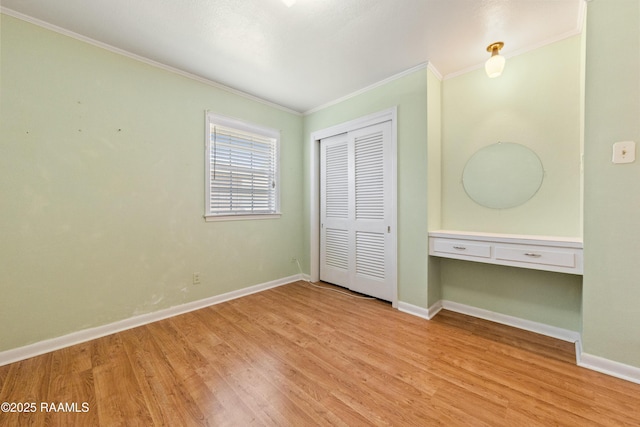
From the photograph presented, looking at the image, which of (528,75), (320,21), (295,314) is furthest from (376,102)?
(295,314)

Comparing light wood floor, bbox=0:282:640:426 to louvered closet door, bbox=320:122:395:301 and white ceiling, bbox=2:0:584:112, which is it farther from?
white ceiling, bbox=2:0:584:112

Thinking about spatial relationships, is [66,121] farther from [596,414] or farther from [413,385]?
[596,414]

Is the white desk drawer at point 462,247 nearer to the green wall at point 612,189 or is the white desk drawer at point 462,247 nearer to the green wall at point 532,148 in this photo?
the green wall at point 532,148

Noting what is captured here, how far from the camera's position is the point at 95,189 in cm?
217

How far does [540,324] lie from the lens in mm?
2207

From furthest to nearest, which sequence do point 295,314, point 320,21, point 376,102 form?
point 376,102 → point 295,314 → point 320,21

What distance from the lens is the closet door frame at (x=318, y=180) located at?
276cm

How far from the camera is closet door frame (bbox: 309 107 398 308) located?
276 centimetres

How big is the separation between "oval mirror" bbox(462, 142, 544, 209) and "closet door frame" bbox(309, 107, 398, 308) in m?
0.78

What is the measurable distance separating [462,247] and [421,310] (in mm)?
780

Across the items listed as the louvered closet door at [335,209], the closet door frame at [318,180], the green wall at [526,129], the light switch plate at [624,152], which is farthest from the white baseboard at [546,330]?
the light switch plate at [624,152]

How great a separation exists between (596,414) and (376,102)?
301 cm

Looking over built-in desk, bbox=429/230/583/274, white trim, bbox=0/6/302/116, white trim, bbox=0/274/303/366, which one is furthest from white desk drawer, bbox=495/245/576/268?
white trim, bbox=0/6/302/116

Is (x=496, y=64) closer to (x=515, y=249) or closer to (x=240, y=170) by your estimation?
(x=515, y=249)
